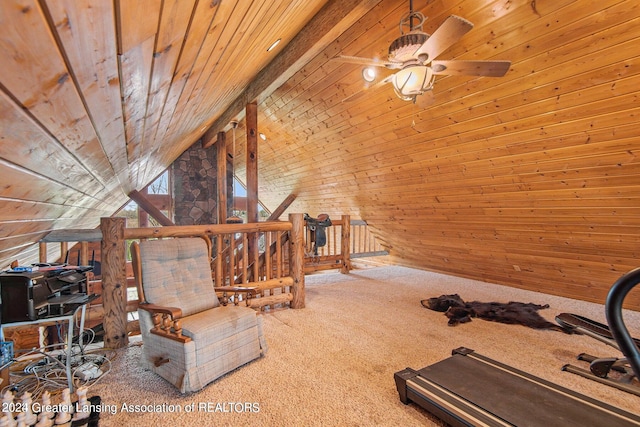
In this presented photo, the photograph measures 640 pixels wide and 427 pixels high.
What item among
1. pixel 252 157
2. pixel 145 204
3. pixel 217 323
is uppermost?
pixel 252 157

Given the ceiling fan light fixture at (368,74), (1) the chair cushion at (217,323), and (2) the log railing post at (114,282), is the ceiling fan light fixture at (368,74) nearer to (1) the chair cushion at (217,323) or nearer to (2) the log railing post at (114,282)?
(1) the chair cushion at (217,323)

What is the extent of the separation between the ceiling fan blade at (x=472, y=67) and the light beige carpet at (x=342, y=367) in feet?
7.33

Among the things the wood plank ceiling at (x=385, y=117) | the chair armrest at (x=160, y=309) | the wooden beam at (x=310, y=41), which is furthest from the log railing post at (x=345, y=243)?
the chair armrest at (x=160, y=309)

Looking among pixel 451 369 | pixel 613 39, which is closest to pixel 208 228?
pixel 451 369

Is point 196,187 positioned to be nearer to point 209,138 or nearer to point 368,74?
point 209,138

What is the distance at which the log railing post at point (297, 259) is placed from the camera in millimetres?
3775

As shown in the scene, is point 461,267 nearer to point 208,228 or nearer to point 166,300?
point 208,228

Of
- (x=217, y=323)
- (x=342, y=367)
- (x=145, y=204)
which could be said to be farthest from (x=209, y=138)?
(x=342, y=367)

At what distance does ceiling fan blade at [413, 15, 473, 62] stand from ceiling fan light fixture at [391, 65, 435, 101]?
9 cm

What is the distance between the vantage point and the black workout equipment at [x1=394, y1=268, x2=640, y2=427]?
1.51 m

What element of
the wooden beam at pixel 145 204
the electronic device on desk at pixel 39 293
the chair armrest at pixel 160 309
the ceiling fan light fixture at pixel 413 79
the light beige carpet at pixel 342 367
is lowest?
the light beige carpet at pixel 342 367

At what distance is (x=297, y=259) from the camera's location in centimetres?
380

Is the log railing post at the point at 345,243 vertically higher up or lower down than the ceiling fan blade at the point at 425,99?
lower down

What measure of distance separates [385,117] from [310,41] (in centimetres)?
133
